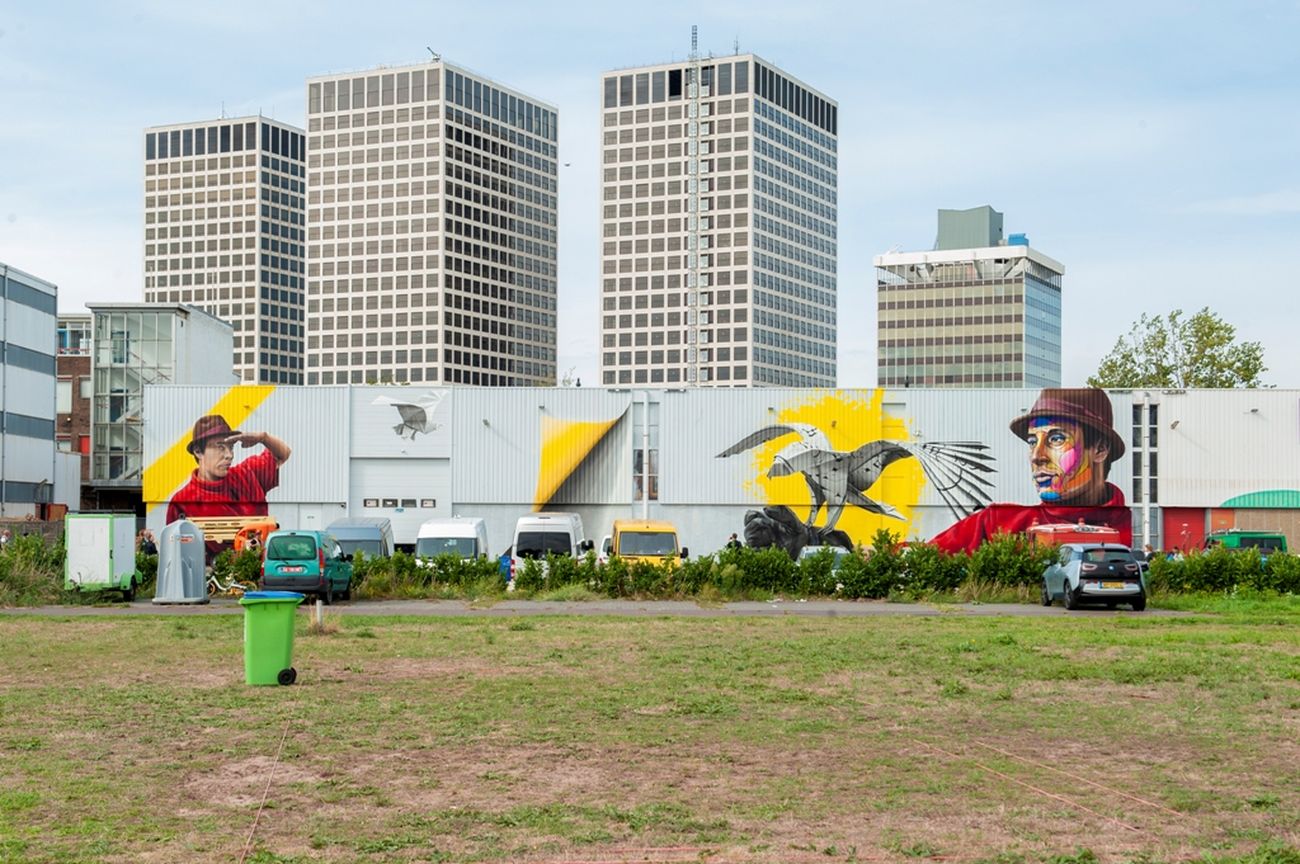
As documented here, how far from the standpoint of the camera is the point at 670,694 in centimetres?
1611

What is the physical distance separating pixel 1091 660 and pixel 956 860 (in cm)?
1264

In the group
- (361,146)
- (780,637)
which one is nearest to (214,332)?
(780,637)

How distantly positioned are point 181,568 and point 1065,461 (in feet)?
112

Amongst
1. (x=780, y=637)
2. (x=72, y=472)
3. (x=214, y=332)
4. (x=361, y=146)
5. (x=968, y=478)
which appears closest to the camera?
(x=780, y=637)

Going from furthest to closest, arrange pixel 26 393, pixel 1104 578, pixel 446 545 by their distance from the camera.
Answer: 1. pixel 26 393
2. pixel 446 545
3. pixel 1104 578

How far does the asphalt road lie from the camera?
100ft

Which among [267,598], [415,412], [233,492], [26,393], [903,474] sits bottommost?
[267,598]

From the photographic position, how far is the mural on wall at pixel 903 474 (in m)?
54.9

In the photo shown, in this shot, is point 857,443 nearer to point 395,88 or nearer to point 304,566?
point 304,566

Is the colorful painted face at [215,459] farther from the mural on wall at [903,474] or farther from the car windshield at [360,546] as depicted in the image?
the mural on wall at [903,474]

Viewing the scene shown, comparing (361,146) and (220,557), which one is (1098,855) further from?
(361,146)

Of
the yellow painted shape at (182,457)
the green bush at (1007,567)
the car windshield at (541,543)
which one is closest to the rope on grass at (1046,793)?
the green bush at (1007,567)

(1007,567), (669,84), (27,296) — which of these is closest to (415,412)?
(1007,567)

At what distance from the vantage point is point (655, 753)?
1205cm
